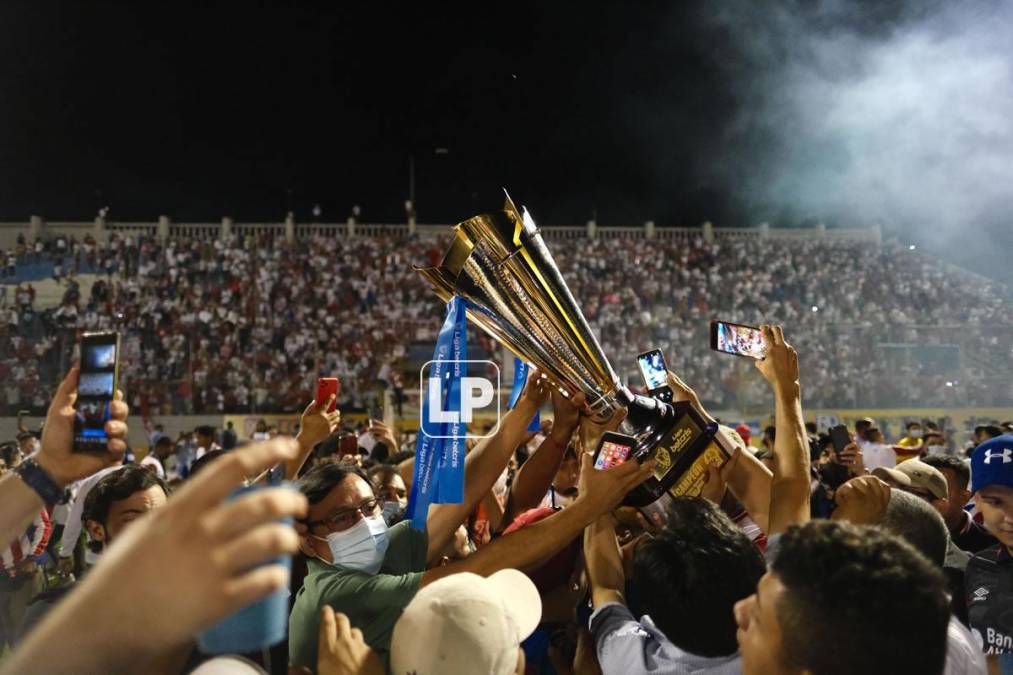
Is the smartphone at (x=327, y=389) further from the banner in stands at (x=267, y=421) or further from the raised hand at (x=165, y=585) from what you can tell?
the banner in stands at (x=267, y=421)

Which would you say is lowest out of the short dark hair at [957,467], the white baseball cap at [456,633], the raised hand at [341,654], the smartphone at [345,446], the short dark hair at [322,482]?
the smartphone at [345,446]

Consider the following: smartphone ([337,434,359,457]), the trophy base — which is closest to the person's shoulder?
the trophy base

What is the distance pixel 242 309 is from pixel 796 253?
17563 millimetres

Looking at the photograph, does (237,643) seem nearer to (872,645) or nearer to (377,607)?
(872,645)

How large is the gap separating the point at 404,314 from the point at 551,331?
2098 centimetres

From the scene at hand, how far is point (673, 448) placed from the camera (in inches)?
93.7

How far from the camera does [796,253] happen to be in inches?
1069

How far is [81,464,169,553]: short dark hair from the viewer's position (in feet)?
8.66

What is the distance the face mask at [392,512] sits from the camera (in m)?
3.69

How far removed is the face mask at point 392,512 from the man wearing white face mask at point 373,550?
3.84 ft

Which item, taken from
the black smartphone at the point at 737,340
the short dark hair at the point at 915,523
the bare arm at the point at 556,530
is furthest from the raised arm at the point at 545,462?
the short dark hair at the point at 915,523

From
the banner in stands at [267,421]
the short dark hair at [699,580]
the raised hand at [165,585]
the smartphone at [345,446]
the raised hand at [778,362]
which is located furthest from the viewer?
the banner in stands at [267,421]

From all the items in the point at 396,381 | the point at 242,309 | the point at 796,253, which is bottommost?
the point at 396,381

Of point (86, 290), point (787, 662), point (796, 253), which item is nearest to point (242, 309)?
point (86, 290)
